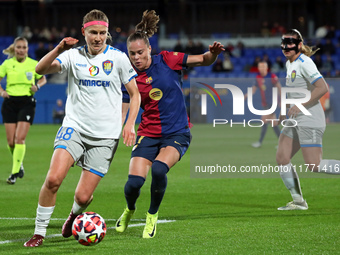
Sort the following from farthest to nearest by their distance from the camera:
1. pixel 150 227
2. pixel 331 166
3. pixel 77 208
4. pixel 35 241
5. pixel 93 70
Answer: pixel 331 166, pixel 150 227, pixel 77 208, pixel 93 70, pixel 35 241

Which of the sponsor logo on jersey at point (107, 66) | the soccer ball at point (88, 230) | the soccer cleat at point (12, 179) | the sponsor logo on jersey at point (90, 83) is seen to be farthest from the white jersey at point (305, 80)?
the soccer cleat at point (12, 179)

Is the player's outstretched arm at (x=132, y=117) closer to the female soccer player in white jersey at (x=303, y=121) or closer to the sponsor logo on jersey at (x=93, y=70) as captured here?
the sponsor logo on jersey at (x=93, y=70)

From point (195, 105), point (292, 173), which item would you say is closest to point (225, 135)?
point (195, 105)

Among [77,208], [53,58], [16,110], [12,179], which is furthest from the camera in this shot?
[16,110]

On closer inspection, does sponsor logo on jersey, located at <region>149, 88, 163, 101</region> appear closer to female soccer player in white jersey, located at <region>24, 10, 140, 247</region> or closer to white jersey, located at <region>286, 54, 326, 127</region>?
female soccer player in white jersey, located at <region>24, 10, 140, 247</region>

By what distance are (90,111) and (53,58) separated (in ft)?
2.10

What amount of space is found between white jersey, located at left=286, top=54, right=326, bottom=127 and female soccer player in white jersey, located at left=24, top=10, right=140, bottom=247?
2.81 metres

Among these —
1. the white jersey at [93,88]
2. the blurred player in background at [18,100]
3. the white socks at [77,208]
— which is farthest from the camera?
the blurred player in background at [18,100]

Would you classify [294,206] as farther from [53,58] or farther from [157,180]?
[53,58]

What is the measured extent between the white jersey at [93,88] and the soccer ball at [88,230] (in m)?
0.78

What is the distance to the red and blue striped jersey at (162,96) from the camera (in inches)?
274

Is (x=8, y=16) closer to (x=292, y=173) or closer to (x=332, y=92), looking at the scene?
(x=332, y=92)

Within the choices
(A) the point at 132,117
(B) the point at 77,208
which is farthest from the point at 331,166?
(B) the point at 77,208

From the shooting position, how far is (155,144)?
697cm
